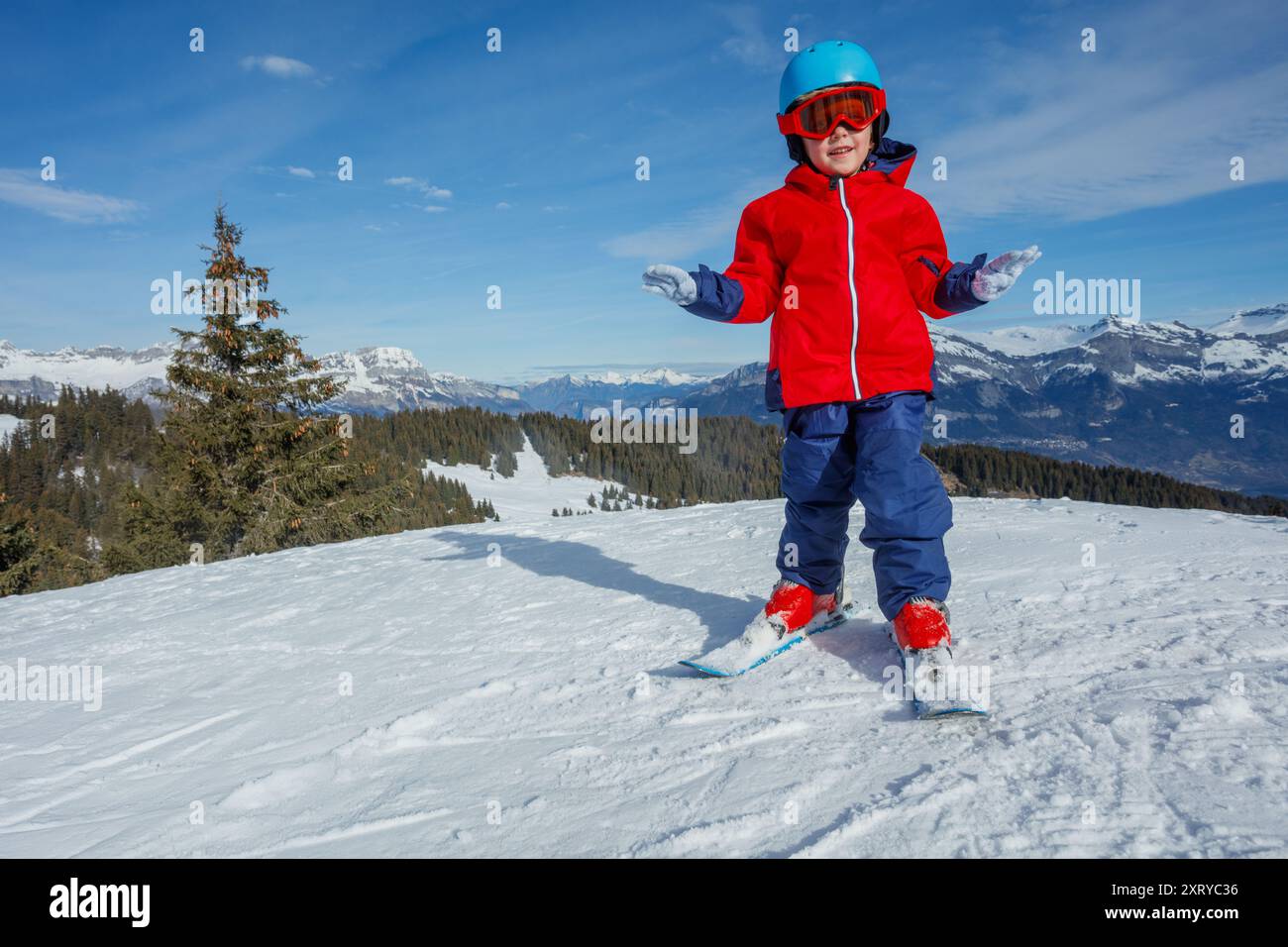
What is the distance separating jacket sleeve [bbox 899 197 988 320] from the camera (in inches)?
132

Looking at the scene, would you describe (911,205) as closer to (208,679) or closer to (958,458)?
(208,679)

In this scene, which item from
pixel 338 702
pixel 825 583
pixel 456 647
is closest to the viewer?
pixel 338 702

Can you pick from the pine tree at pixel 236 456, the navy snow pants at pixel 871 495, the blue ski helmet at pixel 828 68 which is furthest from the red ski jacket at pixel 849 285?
the pine tree at pixel 236 456

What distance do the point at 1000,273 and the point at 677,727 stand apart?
2.39 m

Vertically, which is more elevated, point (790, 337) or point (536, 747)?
point (790, 337)

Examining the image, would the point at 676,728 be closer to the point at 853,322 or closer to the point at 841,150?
the point at 853,322

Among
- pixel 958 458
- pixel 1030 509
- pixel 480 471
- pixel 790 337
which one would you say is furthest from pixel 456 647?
pixel 958 458

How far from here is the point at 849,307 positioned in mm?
3311

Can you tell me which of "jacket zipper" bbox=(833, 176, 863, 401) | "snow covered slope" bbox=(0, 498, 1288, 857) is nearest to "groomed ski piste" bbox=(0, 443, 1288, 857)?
"snow covered slope" bbox=(0, 498, 1288, 857)

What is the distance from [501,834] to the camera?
1.98m

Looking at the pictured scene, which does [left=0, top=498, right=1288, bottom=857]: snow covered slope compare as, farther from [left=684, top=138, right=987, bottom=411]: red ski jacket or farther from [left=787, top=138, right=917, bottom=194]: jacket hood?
[left=787, top=138, right=917, bottom=194]: jacket hood

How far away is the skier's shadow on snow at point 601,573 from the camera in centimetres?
411

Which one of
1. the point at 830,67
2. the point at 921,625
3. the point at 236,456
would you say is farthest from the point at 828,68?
the point at 236,456
